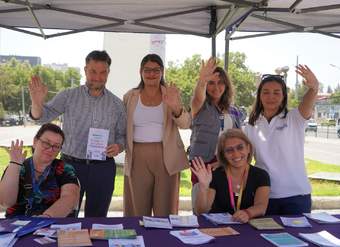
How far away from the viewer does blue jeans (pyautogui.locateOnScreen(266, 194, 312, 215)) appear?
254 cm

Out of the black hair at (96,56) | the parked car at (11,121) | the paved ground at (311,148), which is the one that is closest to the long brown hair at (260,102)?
the black hair at (96,56)

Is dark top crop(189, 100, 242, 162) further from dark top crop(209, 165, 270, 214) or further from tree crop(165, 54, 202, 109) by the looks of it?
tree crop(165, 54, 202, 109)

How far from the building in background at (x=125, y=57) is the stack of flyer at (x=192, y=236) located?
21.0ft

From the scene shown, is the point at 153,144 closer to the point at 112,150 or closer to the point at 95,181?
the point at 112,150

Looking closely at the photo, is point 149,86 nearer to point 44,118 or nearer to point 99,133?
point 99,133

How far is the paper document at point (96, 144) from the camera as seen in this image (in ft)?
9.43

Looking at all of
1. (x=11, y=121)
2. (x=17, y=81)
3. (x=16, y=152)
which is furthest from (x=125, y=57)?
(x=11, y=121)

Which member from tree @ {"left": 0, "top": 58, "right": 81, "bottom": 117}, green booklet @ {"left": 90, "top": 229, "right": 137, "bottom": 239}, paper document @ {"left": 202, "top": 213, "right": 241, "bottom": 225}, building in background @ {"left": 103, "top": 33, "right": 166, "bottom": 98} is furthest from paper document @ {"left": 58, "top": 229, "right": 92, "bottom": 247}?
tree @ {"left": 0, "top": 58, "right": 81, "bottom": 117}

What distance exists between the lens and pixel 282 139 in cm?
260

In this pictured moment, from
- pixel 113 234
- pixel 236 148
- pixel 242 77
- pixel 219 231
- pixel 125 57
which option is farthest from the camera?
pixel 242 77

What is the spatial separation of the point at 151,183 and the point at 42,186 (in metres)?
1.00

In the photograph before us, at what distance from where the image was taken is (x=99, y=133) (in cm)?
289

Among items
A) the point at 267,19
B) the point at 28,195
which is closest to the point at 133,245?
the point at 28,195

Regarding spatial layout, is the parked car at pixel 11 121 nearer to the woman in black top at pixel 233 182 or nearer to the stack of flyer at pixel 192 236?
the woman in black top at pixel 233 182
